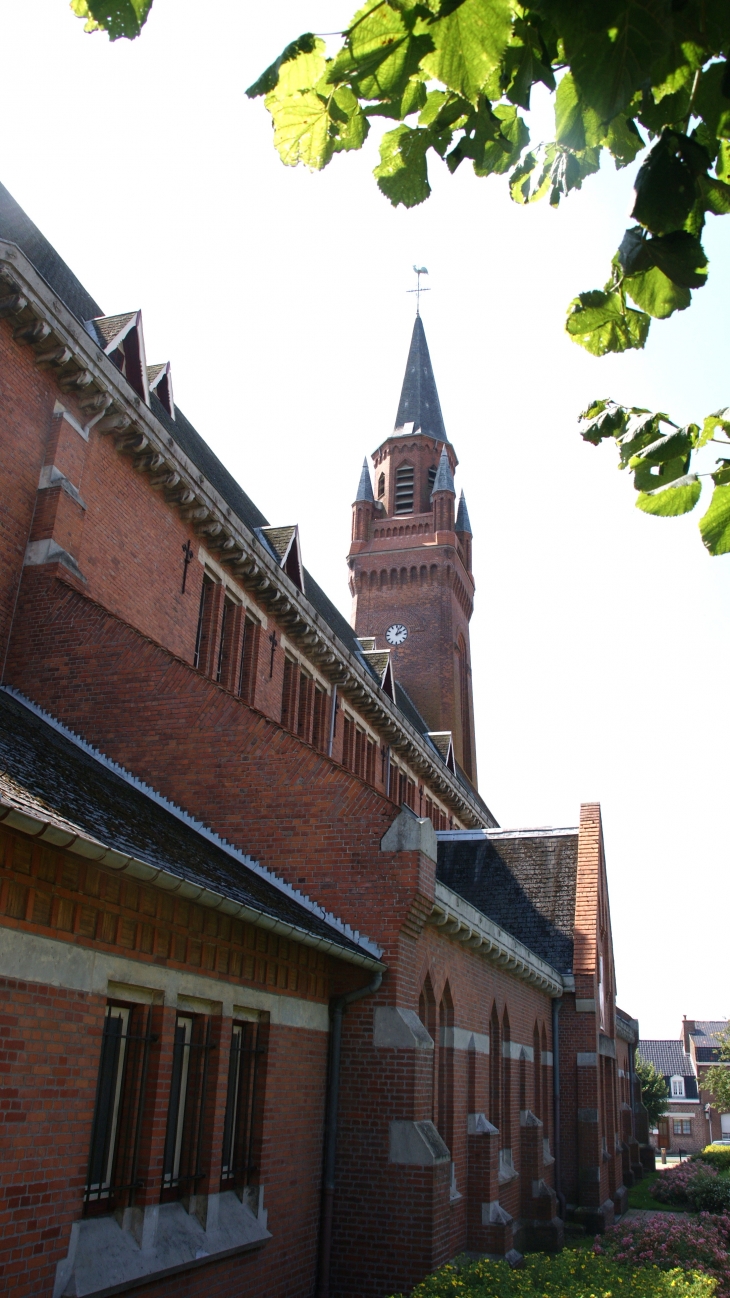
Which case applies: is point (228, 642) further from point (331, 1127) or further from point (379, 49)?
point (379, 49)

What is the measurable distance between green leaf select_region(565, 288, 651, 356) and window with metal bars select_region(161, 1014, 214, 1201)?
694cm

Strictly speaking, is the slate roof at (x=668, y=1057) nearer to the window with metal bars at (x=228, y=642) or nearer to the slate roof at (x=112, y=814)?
the window with metal bars at (x=228, y=642)

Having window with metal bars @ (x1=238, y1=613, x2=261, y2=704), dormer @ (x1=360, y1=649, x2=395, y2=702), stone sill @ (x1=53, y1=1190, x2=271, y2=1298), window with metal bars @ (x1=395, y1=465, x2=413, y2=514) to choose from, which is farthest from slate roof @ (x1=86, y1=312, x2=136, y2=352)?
window with metal bars @ (x1=395, y1=465, x2=413, y2=514)

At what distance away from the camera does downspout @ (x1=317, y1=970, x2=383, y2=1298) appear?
9945mm

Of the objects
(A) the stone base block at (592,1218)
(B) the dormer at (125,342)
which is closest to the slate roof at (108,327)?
(B) the dormer at (125,342)

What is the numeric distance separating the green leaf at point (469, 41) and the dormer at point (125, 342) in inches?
509

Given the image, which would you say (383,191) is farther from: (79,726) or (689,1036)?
(689,1036)

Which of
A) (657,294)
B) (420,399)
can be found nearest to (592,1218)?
(657,294)

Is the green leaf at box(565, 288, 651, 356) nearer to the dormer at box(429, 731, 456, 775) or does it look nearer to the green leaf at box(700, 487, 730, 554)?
the green leaf at box(700, 487, 730, 554)

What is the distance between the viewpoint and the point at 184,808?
37.8 feet

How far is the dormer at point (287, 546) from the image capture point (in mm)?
20891

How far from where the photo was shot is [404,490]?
50625 millimetres

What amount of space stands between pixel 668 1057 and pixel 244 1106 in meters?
83.7

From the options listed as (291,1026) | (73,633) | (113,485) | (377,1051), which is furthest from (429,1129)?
(113,485)
